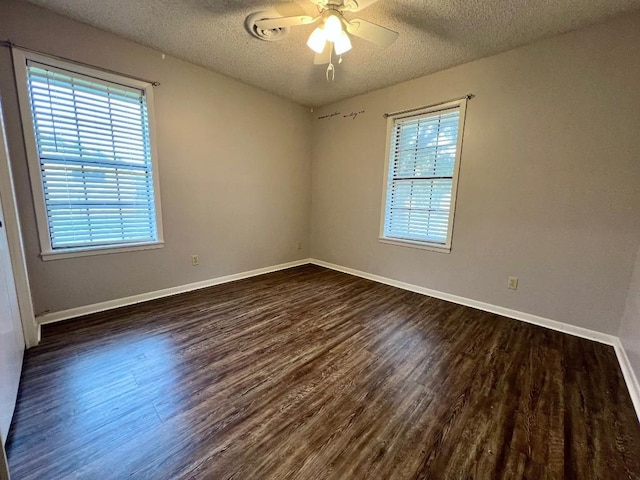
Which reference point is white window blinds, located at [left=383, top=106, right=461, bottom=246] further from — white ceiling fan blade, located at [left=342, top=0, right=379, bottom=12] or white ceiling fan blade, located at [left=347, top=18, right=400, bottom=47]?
white ceiling fan blade, located at [left=342, top=0, right=379, bottom=12]

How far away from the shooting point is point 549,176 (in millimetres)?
2449

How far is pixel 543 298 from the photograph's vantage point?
2570mm

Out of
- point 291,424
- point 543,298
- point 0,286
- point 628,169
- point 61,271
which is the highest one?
point 628,169

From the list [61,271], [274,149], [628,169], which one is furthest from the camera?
[274,149]

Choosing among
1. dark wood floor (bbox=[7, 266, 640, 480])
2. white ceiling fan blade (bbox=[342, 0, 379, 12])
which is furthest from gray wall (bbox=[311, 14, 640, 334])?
white ceiling fan blade (bbox=[342, 0, 379, 12])

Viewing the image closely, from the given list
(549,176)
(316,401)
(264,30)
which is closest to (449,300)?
(549,176)

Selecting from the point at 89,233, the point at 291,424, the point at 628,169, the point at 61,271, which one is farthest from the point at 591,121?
the point at 61,271

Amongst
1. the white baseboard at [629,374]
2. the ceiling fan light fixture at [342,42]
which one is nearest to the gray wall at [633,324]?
the white baseboard at [629,374]

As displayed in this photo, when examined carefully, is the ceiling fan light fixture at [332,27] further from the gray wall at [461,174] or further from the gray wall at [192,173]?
the gray wall at [192,173]

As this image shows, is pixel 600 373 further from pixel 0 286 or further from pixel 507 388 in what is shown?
pixel 0 286

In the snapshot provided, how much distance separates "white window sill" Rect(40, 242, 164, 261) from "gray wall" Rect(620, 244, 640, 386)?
4.16 m

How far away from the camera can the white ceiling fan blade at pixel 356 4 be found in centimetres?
184

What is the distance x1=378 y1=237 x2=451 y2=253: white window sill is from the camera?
319cm

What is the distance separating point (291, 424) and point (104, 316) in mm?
2259
